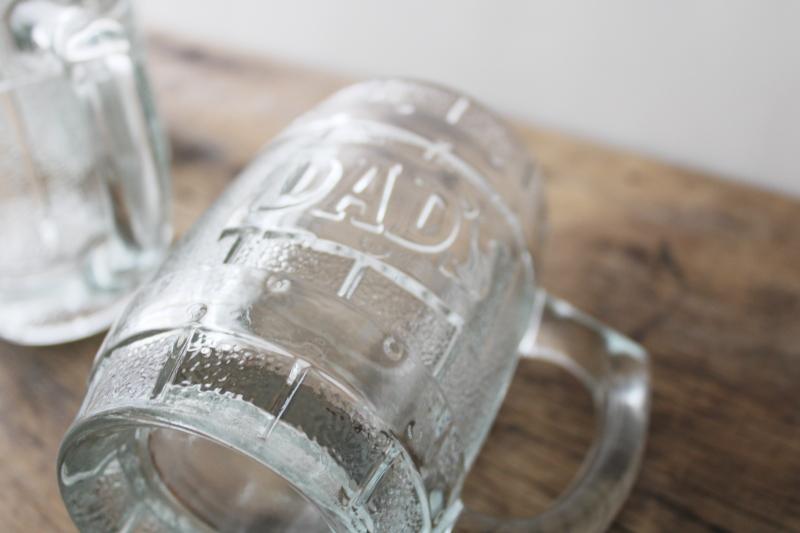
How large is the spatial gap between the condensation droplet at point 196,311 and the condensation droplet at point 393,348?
0.19 feet

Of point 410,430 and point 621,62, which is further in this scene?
point 621,62

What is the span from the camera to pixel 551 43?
566mm

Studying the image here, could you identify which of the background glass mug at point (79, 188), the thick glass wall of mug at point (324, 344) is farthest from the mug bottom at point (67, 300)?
the thick glass wall of mug at point (324, 344)

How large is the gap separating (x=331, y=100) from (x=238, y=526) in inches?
7.3

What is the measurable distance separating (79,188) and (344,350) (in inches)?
9.4

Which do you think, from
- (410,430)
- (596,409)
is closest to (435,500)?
(410,430)

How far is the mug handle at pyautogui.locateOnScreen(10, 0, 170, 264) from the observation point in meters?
0.37

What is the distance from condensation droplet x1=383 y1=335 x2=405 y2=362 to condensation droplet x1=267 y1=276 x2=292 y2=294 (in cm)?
4

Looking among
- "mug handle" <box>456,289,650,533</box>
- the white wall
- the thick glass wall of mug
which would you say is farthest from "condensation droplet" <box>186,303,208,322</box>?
the white wall

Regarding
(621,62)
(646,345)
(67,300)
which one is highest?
(621,62)

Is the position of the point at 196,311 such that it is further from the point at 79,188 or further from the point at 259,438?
the point at 79,188

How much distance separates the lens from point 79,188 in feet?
1.46

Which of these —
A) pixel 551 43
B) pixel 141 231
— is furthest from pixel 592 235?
pixel 141 231

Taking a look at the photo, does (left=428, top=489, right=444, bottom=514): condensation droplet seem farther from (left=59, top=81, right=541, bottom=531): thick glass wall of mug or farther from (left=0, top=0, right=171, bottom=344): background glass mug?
(left=0, top=0, right=171, bottom=344): background glass mug
